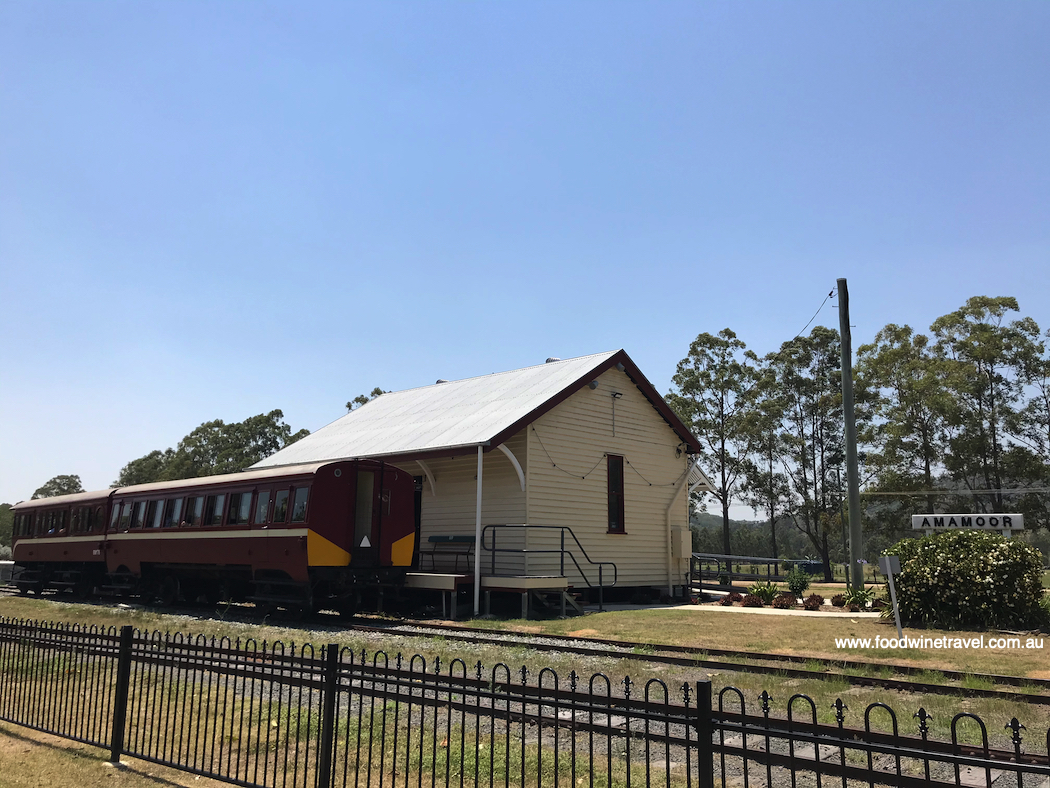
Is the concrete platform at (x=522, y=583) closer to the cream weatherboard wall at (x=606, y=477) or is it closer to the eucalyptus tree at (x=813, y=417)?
the cream weatherboard wall at (x=606, y=477)

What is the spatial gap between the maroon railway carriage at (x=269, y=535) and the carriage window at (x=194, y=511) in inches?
0.9

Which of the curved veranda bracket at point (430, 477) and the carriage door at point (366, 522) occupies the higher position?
the curved veranda bracket at point (430, 477)

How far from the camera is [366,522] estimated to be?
17.1 m

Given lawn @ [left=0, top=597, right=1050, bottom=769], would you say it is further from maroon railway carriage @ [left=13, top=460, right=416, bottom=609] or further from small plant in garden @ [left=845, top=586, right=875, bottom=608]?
small plant in garden @ [left=845, top=586, right=875, bottom=608]

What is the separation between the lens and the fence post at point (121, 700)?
282 inches

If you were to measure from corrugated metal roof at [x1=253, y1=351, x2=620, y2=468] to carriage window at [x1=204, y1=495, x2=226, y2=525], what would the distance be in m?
4.07

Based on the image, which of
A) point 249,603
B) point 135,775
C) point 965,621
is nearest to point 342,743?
point 135,775

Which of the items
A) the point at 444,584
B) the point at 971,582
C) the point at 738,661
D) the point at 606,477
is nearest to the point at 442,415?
the point at 606,477

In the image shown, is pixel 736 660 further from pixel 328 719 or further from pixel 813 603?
pixel 813 603

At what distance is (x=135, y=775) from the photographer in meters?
6.76

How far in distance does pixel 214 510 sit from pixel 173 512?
2.14m

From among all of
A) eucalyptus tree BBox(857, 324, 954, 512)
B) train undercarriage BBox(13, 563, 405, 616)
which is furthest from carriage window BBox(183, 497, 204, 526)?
eucalyptus tree BBox(857, 324, 954, 512)

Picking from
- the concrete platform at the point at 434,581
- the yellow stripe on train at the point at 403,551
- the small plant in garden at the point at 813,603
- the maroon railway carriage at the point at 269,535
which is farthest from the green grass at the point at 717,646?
the small plant in garden at the point at 813,603

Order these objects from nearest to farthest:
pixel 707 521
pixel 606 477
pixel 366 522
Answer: pixel 366 522
pixel 606 477
pixel 707 521
